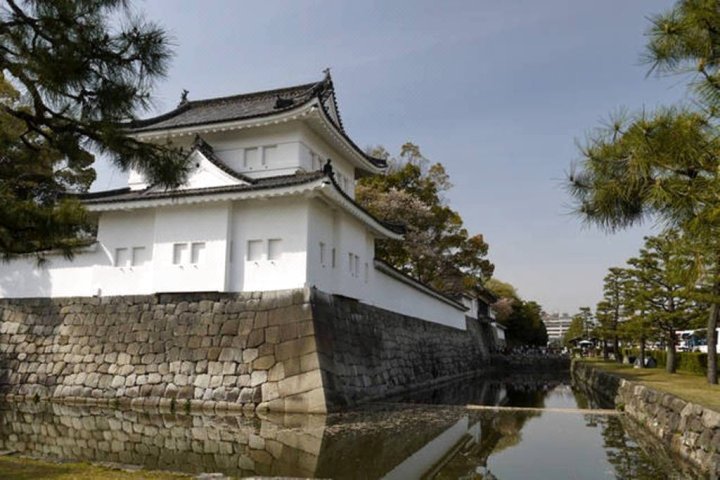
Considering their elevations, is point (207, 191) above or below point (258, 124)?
below

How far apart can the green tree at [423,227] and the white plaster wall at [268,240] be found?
11394 millimetres

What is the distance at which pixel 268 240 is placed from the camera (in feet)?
39.4

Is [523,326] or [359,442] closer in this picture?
[359,442]

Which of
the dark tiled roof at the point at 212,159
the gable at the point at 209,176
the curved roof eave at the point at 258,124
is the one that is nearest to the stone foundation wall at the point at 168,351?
the gable at the point at 209,176

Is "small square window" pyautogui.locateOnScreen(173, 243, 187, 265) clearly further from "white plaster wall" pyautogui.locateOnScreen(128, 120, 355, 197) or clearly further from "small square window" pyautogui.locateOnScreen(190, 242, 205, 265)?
"white plaster wall" pyautogui.locateOnScreen(128, 120, 355, 197)

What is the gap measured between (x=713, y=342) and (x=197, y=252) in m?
14.5

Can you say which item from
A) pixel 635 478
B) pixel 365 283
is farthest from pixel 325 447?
pixel 365 283

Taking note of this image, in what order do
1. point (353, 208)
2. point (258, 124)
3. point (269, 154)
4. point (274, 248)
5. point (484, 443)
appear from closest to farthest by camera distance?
1. point (484, 443)
2. point (274, 248)
3. point (353, 208)
4. point (258, 124)
5. point (269, 154)

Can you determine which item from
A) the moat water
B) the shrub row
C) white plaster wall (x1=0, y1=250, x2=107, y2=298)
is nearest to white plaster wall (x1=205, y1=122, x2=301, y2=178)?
white plaster wall (x1=0, y1=250, x2=107, y2=298)

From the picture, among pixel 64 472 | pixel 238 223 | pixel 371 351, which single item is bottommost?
pixel 64 472

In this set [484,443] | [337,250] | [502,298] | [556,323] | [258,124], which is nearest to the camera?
[484,443]

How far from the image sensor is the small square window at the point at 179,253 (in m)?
12.4

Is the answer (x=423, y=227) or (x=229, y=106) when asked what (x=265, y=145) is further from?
(x=423, y=227)

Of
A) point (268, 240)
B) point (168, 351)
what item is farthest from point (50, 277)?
point (268, 240)
